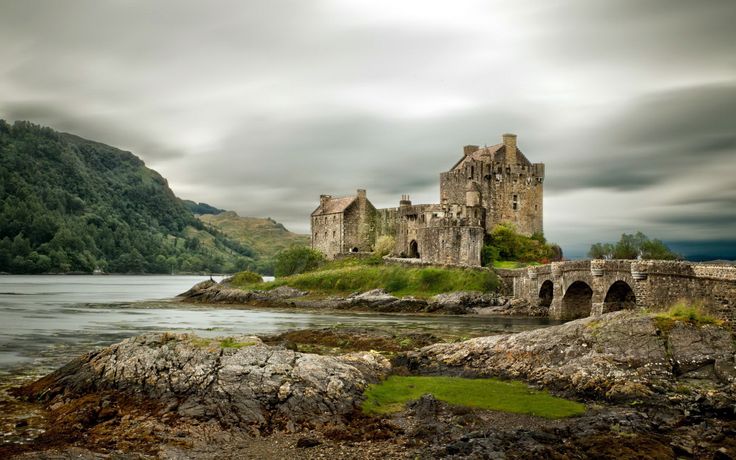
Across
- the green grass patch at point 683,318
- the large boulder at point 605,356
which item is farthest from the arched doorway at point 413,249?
the green grass patch at point 683,318

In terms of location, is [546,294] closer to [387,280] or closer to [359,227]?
[387,280]

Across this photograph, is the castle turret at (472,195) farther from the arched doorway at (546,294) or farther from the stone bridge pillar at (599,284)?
the stone bridge pillar at (599,284)

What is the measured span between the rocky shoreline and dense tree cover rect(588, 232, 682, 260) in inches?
782

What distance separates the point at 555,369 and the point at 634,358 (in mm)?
2316

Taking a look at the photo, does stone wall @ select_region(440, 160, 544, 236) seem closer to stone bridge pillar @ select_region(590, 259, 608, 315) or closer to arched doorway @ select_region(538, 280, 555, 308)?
arched doorway @ select_region(538, 280, 555, 308)

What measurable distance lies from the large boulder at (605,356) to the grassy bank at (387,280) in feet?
118

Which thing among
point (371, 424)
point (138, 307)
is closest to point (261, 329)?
point (371, 424)

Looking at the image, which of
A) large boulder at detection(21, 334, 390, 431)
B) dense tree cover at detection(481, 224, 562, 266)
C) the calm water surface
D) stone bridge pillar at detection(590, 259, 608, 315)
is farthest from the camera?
dense tree cover at detection(481, 224, 562, 266)

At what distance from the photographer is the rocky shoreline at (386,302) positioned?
5322cm

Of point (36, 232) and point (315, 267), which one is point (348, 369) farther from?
point (36, 232)

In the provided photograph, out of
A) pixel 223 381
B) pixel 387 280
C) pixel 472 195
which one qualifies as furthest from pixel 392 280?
pixel 223 381

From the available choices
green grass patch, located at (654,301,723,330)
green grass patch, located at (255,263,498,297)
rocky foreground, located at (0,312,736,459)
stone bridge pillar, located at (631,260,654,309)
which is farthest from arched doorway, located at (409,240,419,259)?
green grass patch, located at (654,301,723,330)

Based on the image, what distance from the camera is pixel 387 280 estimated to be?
210 feet

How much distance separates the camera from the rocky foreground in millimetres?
13625
